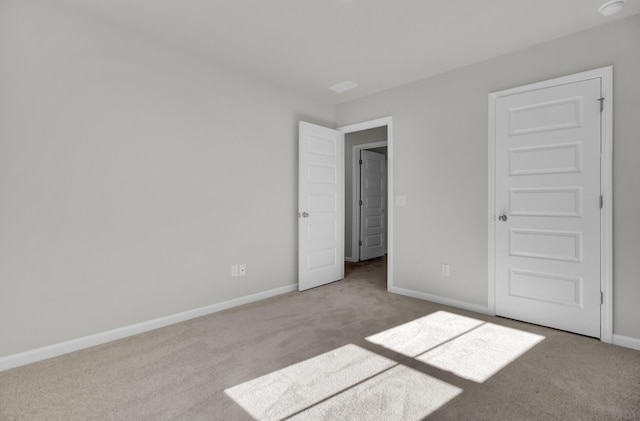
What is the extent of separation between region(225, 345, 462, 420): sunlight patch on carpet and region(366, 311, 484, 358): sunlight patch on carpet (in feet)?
0.95

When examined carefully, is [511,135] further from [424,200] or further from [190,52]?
[190,52]

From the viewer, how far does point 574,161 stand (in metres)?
2.67

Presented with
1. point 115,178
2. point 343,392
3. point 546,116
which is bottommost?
point 343,392

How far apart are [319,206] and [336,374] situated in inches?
97.5

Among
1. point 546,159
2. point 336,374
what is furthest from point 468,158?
point 336,374

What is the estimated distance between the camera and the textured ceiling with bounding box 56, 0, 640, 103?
234cm

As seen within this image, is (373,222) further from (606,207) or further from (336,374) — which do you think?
(336,374)

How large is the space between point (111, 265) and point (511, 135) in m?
3.82

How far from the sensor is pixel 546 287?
2.83m

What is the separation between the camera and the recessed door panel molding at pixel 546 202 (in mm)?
2670

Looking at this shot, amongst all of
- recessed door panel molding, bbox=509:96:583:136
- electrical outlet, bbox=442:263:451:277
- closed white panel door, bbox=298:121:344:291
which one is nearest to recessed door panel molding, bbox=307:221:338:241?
closed white panel door, bbox=298:121:344:291

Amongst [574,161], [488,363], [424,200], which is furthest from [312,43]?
[488,363]

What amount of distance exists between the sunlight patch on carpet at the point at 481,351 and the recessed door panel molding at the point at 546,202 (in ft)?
3.57

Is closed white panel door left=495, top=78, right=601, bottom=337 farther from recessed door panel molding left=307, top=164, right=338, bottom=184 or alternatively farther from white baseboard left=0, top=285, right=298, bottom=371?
white baseboard left=0, top=285, right=298, bottom=371
